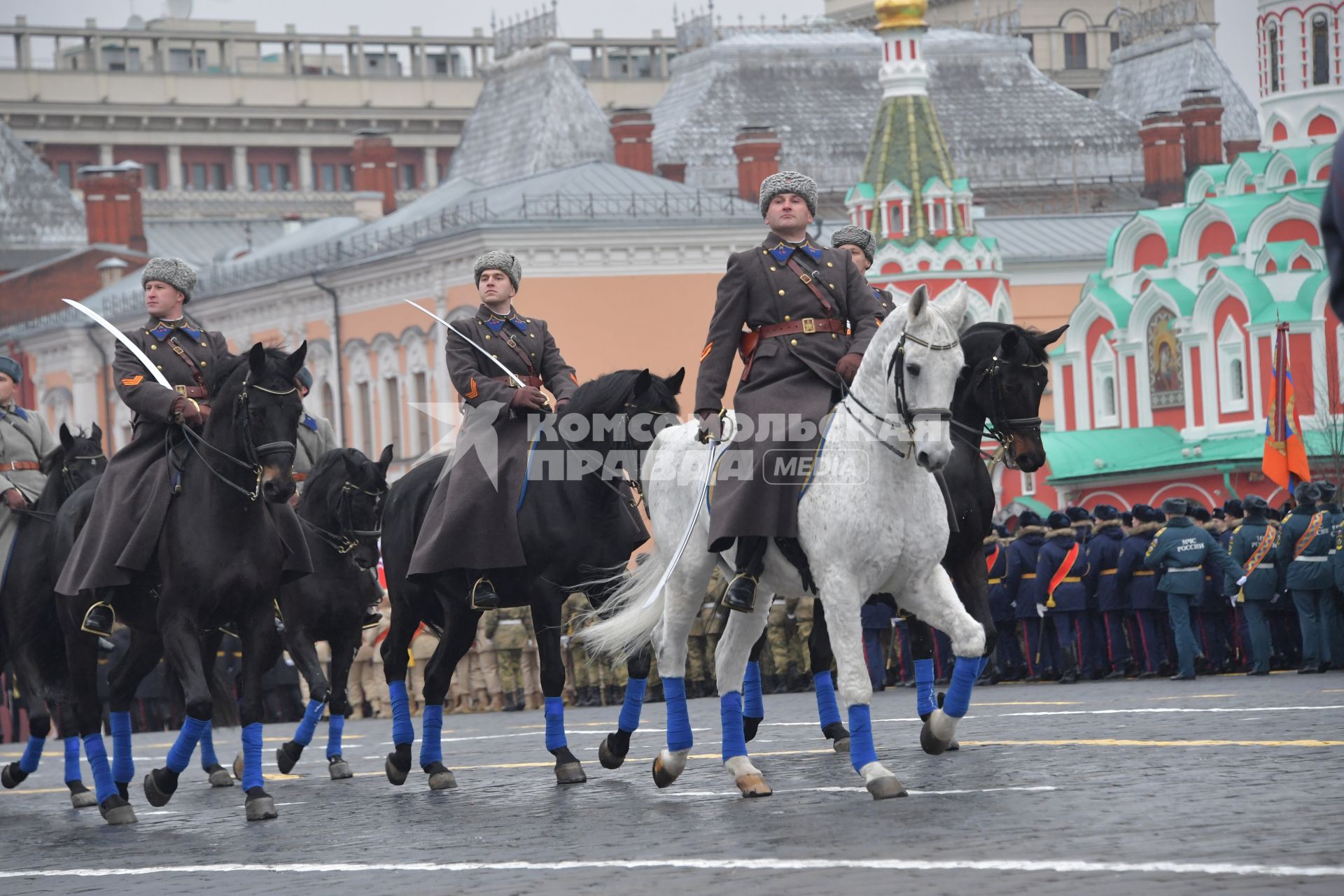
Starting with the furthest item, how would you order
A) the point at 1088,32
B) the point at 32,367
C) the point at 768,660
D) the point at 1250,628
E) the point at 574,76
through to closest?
the point at 1088,32 → the point at 574,76 → the point at 32,367 → the point at 768,660 → the point at 1250,628

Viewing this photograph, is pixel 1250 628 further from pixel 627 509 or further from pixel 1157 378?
pixel 1157 378

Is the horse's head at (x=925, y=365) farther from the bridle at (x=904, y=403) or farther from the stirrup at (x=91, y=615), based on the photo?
the stirrup at (x=91, y=615)

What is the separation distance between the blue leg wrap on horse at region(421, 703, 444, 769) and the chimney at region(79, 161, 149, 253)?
211 ft

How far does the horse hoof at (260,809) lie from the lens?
12391mm

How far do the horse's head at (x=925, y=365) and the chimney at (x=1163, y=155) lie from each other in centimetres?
6254

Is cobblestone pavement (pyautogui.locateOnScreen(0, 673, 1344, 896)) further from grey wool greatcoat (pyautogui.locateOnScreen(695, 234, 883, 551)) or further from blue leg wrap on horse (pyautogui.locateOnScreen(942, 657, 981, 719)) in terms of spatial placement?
grey wool greatcoat (pyautogui.locateOnScreen(695, 234, 883, 551))

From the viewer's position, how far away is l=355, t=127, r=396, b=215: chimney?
6969 centimetres

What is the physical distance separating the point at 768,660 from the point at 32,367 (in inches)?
1853

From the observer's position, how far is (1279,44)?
50875mm

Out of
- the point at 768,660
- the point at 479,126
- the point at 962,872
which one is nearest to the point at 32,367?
the point at 479,126

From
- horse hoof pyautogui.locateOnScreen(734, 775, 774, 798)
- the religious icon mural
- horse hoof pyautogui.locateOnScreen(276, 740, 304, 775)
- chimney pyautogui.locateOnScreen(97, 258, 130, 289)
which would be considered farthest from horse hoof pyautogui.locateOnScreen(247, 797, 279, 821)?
chimney pyautogui.locateOnScreen(97, 258, 130, 289)

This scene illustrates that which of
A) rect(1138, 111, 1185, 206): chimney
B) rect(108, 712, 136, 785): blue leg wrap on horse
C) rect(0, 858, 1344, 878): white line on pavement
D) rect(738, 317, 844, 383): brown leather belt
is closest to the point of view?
rect(0, 858, 1344, 878): white line on pavement

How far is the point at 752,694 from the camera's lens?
13.7 meters

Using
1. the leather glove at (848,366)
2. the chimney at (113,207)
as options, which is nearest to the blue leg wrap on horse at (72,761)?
the leather glove at (848,366)
